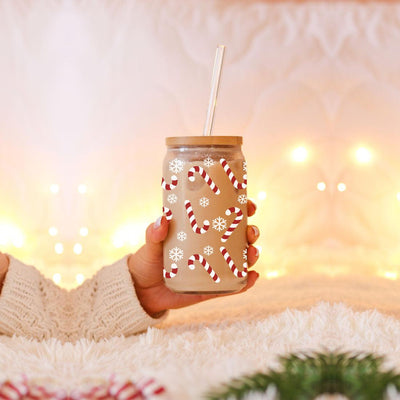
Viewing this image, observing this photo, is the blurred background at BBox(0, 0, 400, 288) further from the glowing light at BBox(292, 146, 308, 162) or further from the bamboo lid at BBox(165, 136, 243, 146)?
the bamboo lid at BBox(165, 136, 243, 146)

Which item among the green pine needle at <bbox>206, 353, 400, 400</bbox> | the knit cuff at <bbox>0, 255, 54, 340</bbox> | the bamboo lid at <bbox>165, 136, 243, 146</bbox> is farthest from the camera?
the knit cuff at <bbox>0, 255, 54, 340</bbox>

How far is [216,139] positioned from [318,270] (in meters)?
0.80

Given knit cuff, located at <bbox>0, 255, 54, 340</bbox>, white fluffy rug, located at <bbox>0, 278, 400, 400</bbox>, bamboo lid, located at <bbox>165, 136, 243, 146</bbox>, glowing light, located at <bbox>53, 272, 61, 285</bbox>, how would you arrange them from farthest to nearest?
1. glowing light, located at <bbox>53, 272, 61, 285</bbox>
2. knit cuff, located at <bbox>0, 255, 54, 340</bbox>
3. bamboo lid, located at <bbox>165, 136, 243, 146</bbox>
4. white fluffy rug, located at <bbox>0, 278, 400, 400</bbox>

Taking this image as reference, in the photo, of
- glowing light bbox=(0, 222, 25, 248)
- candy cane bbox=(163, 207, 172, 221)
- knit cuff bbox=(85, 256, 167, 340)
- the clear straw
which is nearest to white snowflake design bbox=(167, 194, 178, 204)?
candy cane bbox=(163, 207, 172, 221)

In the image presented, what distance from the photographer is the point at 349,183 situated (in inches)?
65.0

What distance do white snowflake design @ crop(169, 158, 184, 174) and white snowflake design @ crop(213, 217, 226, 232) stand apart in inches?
Result: 3.7

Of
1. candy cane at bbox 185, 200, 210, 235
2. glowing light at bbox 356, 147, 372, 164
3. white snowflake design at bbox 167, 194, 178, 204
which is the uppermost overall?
glowing light at bbox 356, 147, 372, 164

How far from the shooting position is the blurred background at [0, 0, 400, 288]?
162 centimetres

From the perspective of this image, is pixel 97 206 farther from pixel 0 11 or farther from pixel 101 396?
pixel 101 396

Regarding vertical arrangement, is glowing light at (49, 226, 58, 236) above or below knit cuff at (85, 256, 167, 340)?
above

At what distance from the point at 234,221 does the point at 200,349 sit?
0.66 ft

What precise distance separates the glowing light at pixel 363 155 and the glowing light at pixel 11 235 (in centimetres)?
90

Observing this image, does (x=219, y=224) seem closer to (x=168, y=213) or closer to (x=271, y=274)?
(x=168, y=213)

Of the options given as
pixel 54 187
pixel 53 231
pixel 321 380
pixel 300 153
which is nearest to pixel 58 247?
pixel 53 231
